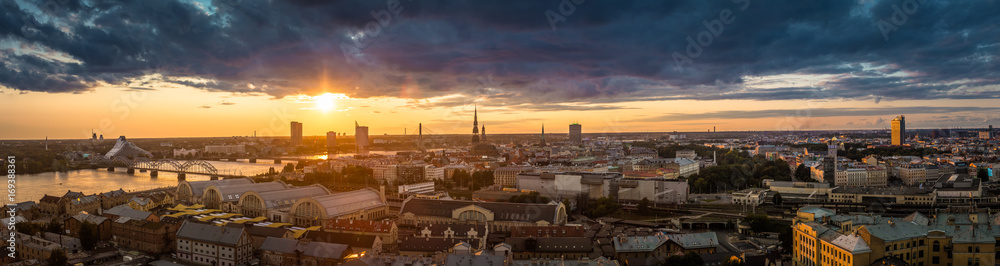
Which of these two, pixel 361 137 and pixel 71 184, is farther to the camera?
pixel 361 137

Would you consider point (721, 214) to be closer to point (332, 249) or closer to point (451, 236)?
point (451, 236)

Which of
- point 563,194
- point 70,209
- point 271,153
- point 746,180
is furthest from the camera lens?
point 271,153

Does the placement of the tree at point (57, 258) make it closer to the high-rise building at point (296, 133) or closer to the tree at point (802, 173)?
the tree at point (802, 173)

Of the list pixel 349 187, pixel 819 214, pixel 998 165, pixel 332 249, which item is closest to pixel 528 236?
→ pixel 332 249

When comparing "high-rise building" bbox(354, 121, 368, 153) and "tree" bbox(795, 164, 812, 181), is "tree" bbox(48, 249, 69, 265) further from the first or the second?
"high-rise building" bbox(354, 121, 368, 153)

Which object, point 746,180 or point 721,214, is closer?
point 721,214

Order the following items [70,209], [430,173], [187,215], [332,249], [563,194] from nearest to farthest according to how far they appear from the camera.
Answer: [332,249], [187,215], [70,209], [563,194], [430,173]

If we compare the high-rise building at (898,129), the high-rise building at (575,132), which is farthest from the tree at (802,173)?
the high-rise building at (575,132)

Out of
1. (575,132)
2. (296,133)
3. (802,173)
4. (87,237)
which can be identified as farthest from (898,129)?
(296,133)

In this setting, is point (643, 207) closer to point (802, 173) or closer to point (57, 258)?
point (802, 173)
